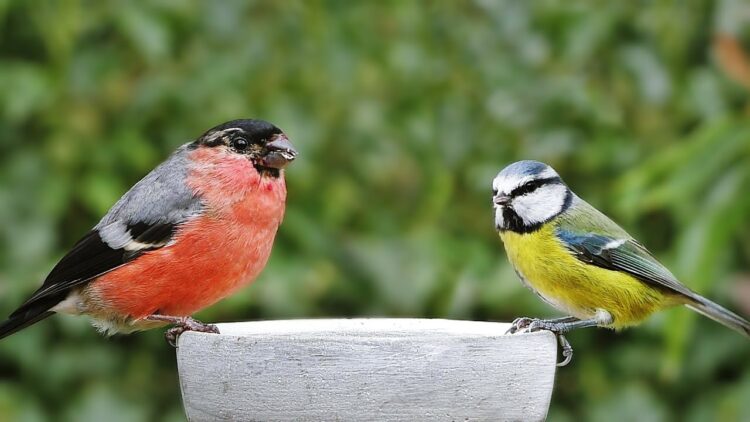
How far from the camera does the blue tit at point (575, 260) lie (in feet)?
9.07

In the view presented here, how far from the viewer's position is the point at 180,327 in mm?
2512

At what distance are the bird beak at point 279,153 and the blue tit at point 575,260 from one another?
0.52m

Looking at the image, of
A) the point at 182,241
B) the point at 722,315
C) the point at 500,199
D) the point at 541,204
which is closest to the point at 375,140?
the point at 541,204

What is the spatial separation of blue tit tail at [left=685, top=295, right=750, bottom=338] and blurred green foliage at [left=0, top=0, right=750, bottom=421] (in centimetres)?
116

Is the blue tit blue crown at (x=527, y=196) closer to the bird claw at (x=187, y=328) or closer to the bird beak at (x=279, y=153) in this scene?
the bird beak at (x=279, y=153)

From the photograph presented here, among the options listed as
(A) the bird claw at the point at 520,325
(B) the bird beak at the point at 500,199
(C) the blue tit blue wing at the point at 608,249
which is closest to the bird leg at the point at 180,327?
(A) the bird claw at the point at 520,325

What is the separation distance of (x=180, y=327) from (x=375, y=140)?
1.82 meters

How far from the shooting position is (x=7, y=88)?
4105mm

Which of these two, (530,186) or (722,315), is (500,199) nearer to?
(530,186)

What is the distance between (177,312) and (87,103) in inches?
69.4

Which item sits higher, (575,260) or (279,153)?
(279,153)

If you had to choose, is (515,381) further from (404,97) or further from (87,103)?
(87,103)

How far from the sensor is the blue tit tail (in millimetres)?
2773

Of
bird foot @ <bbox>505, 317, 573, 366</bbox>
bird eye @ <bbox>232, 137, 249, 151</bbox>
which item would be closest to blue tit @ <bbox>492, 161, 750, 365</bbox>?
bird foot @ <bbox>505, 317, 573, 366</bbox>
